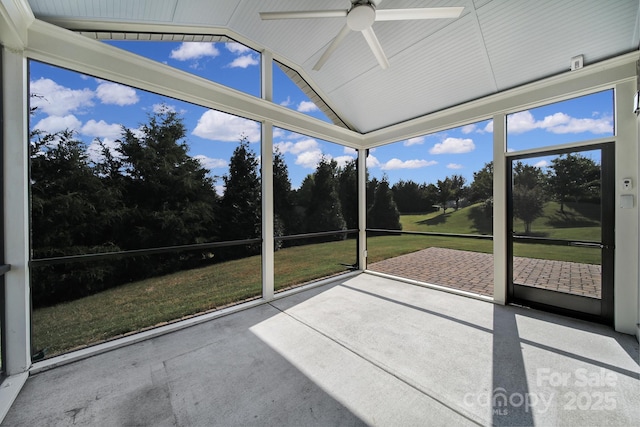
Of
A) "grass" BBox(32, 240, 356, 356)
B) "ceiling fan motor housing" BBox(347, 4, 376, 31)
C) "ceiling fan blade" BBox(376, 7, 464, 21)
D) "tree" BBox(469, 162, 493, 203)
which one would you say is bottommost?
"grass" BBox(32, 240, 356, 356)

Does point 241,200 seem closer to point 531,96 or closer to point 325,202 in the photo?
point 325,202

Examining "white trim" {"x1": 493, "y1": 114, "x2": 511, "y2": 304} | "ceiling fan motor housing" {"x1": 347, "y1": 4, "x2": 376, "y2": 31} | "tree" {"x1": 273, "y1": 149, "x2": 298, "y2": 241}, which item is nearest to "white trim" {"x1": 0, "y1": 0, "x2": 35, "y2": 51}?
"ceiling fan motor housing" {"x1": 347, "y1": 4, "x2": 376, "y2": 31}

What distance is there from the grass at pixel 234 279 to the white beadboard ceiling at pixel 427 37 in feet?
5.67

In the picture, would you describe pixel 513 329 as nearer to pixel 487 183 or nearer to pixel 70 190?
pixel 487 183

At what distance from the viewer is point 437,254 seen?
19.6ft

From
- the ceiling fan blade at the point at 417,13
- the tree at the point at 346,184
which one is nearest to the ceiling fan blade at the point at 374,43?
the ceiling fan blade at the point at 417,13

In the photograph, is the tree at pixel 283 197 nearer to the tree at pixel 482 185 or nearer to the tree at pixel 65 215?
the tree at pixel 65 215

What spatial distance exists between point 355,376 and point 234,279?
3.18 m

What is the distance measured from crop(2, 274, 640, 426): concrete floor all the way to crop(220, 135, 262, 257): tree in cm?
221

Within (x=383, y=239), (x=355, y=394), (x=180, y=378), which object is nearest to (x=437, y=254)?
(x=383, y=239)

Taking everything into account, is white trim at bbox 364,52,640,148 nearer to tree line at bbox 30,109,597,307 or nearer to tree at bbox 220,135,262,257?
tree line at bbox 30,109,597,307

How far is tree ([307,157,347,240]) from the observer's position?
20.0 ft

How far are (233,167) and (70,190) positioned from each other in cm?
240

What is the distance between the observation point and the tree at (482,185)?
4312 millimetres
